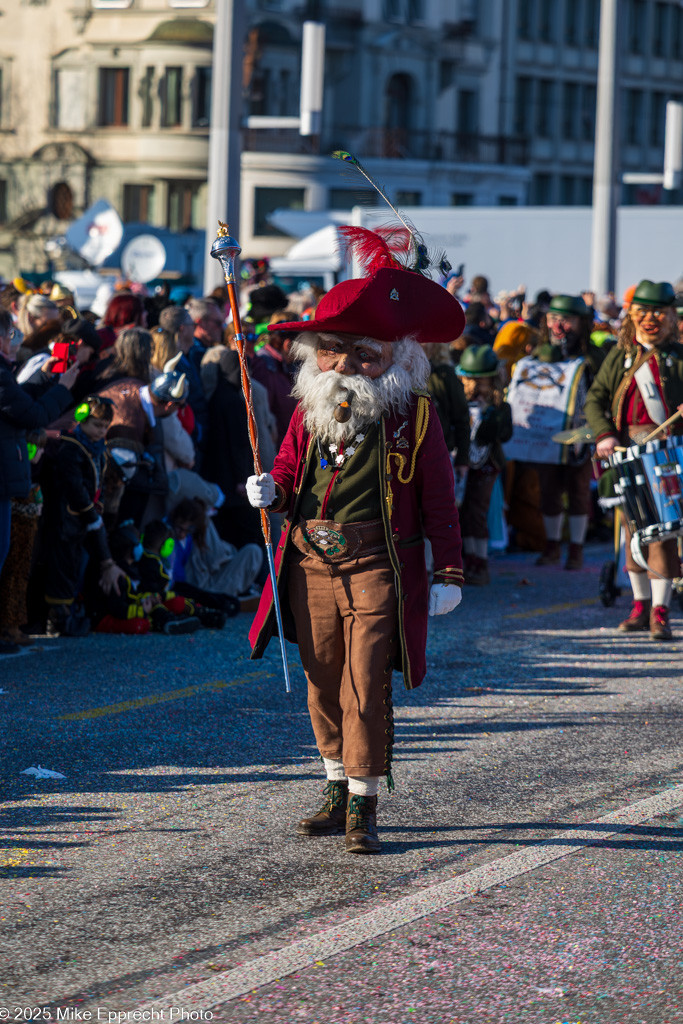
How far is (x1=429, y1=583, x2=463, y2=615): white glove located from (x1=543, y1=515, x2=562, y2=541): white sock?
677cm

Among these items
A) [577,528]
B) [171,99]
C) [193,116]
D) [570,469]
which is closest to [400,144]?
[193,116]

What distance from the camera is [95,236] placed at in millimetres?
27844

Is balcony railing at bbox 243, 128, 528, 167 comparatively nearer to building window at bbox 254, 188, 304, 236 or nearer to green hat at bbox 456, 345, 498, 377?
building window at bbox 254, 188, 304, 236

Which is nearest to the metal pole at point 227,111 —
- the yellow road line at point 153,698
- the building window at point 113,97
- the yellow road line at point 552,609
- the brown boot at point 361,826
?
the yellow road line at point 552,609

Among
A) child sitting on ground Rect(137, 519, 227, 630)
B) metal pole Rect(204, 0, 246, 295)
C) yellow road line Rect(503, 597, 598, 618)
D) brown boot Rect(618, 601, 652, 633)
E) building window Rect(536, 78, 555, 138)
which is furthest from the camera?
building window Rect(536, 78, 555, 138)

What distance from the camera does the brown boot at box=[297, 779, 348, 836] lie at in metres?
5.46

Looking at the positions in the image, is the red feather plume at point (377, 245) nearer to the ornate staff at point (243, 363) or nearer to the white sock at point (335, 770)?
the ornate staff at point (243, 363)

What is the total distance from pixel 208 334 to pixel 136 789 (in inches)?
228

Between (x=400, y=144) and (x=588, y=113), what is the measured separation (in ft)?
47.1

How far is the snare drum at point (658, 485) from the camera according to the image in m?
8.79

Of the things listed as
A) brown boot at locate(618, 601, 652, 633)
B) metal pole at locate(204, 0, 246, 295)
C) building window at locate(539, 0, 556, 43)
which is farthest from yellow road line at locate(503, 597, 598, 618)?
building window at locate(539, 0, 556, 43)

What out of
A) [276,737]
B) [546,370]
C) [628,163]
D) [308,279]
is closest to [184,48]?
[628,163]

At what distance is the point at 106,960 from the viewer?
428cm

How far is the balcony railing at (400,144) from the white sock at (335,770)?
4638 centimetres
